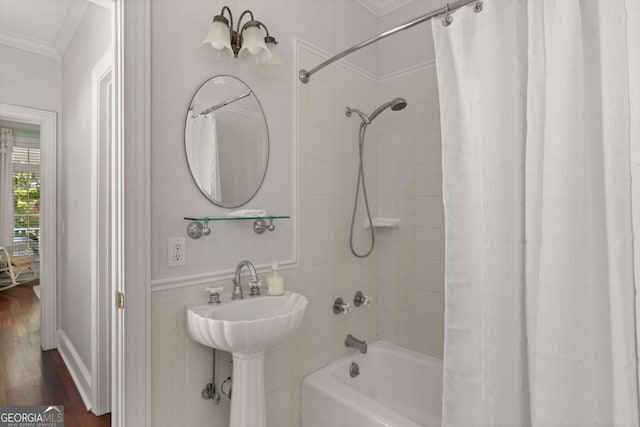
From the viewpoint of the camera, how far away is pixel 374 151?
2.27 metres

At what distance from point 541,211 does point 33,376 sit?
3465 millimetres

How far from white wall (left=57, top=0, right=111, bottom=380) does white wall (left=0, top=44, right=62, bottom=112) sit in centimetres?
9

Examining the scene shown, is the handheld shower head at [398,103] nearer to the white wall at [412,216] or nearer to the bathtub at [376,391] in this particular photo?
the white wall at [412,216]

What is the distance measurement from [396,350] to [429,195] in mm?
978

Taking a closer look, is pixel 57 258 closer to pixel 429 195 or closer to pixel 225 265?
pixel 225 265

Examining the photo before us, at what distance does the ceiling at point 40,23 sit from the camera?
2328mm

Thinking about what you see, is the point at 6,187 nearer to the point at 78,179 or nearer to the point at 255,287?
the point at 78,179

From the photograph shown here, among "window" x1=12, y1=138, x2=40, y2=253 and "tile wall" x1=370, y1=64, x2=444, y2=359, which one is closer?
"tile wall" x1=370, y1=64, x2=444, y2=359

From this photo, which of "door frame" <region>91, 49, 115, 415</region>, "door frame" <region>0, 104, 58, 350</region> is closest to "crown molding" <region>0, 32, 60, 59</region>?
"door frame" <region>0, 104, 58, 350</region>

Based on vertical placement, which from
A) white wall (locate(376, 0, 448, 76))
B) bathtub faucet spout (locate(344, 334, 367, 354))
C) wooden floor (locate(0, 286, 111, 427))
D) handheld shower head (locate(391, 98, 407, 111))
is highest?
white wall (locate(376, 0, 448, 76))

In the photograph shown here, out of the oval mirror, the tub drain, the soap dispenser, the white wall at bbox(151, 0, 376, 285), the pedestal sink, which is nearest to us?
the pedestal sink

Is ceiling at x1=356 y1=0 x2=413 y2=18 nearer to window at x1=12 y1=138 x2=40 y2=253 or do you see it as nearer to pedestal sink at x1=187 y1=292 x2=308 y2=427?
pedestal sink at x1=187 y1=292 x2=308 y2=427

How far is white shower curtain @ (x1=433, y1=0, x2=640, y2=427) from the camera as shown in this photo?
37.0 inches

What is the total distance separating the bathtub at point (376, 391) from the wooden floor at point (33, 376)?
1389 mm
